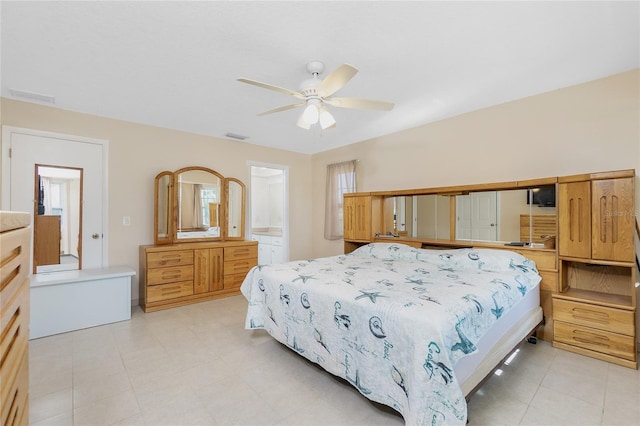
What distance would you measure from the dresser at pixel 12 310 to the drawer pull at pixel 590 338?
352cm

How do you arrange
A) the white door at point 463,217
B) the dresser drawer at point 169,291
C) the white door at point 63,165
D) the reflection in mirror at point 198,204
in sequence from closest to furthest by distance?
the white door at point 63,165, the white door at point 463,217, the dresser drawer at point 169,291, the reflection in mirror at point 198,204

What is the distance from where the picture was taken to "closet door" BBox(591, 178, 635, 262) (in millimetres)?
2314

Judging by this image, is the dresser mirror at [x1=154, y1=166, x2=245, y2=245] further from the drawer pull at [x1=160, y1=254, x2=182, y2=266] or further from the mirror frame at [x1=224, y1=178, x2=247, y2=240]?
the drawer pull at [x1=160, y1=254, x2=182, y2=266]

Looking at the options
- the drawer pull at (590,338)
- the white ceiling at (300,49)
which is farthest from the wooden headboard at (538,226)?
the white ceiling at (300,49)

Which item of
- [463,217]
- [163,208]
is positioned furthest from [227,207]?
[463,217]

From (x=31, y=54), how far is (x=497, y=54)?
12.1 feet

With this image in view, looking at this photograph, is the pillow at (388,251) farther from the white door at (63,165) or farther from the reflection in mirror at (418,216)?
the white door at (63,165)

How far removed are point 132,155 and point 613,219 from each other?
17.1ft

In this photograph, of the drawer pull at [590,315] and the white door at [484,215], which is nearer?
the drawer pull at [590,315]

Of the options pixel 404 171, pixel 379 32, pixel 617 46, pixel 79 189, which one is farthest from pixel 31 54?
pixel 617 46

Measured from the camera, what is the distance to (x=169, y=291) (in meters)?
3.78

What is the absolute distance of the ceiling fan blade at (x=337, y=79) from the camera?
1888 millimetres

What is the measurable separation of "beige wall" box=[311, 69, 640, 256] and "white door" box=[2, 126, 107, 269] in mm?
3805

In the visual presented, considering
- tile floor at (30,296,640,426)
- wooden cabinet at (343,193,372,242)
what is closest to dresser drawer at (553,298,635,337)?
tile floor at (30,296,640,426)
